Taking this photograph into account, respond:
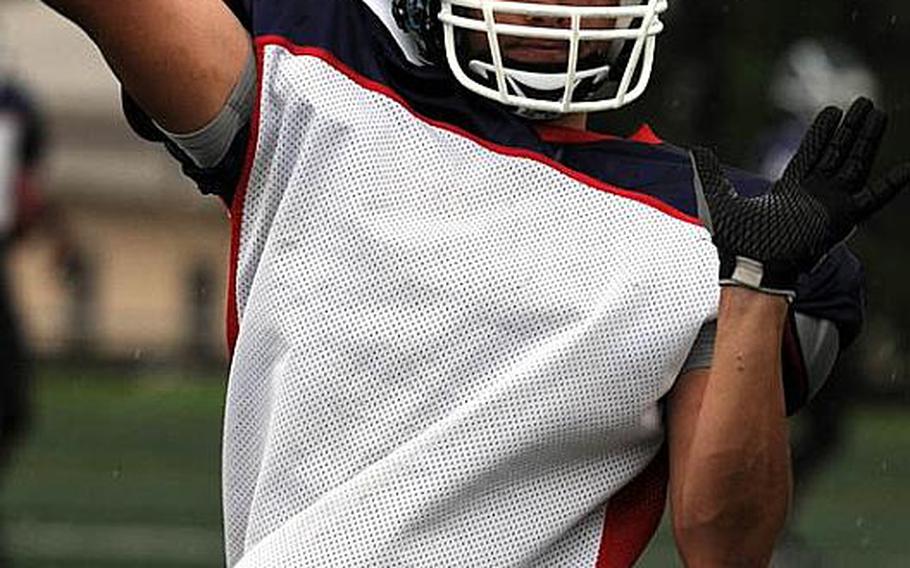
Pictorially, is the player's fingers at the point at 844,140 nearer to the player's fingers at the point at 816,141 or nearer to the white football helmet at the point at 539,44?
the player's fingers at the point at 816,141

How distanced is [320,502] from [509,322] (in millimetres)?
269

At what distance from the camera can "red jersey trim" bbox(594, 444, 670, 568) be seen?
3.26 metres

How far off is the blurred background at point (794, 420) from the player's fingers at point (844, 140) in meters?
5.31

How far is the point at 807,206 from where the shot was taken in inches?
122

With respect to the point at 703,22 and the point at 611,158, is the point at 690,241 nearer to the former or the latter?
the point at 611,158

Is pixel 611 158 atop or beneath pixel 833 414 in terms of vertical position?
atop

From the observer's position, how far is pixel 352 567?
3.16m

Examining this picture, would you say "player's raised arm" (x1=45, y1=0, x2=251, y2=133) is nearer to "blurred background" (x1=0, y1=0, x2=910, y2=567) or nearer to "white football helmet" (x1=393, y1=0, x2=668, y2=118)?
"white football helmet" (x1=393, y1=0, x2=668, y2=118)

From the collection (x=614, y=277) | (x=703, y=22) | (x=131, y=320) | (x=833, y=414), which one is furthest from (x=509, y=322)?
(x=131, y=320)

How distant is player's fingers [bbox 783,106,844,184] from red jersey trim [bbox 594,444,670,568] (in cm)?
33

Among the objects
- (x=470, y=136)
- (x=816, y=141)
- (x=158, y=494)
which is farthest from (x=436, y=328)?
(x=158, y=494)

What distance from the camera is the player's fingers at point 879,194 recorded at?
312cm

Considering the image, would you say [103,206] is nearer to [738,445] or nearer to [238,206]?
[238,206]

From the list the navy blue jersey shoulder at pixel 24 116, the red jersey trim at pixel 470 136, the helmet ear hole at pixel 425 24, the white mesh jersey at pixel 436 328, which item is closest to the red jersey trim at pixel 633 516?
the white mesh jersey at pixel 436 328
